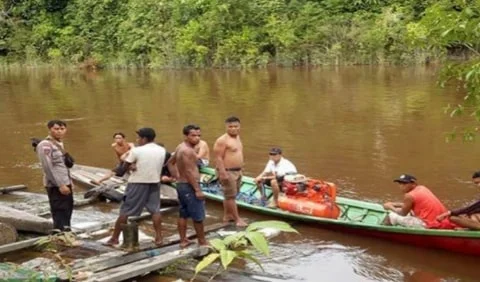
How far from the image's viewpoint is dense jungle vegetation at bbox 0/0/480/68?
134 feet

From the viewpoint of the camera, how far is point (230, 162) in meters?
9.01

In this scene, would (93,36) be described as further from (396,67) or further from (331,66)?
(396,67)

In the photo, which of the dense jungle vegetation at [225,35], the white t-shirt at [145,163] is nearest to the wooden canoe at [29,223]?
the white t-shirt at [145,163]

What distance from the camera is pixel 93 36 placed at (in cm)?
5128

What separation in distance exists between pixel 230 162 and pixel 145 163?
170cm

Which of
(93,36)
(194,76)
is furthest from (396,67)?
(93,36)

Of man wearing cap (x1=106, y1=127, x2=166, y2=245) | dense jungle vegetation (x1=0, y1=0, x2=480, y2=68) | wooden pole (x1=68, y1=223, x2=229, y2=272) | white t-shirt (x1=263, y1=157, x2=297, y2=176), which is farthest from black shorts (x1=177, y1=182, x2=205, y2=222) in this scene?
dense jungle vegetation (x1=0, y1=0, x2=480, y2=68)

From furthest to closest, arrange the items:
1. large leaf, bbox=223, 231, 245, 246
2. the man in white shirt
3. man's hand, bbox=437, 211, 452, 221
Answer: the man in white shirt, man's hand, bbox=437, 211, 452, 221, large leaf, bbox=223, 231, 245, 246

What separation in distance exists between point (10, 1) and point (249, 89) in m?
33.6

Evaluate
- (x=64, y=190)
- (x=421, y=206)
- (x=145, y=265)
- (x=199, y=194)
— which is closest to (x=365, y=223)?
(x=421, y=206)

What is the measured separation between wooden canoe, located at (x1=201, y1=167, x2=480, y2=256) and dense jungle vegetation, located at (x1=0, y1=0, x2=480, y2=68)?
27.1 meters

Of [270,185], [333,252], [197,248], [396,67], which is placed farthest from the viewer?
[396,67]

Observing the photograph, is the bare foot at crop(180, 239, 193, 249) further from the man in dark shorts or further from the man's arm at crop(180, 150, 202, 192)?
the man's arm at crop(180, 150, 202, 192)

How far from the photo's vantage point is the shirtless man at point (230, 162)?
885 cm
